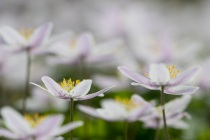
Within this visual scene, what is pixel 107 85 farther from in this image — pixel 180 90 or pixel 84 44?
pixel 180 90

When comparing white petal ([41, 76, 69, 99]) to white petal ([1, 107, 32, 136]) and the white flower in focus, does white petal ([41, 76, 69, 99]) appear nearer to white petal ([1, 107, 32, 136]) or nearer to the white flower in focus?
white petal ([1, 107, 32, 136])

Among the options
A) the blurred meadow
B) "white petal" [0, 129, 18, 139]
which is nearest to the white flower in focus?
the blurred meadow

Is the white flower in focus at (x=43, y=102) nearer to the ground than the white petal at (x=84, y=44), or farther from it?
nearer to the ground

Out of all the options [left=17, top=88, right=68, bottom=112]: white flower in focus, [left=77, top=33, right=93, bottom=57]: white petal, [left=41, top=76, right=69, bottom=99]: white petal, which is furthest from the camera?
[left=17, top=88, right=68, bottom=112]: white flower in focus

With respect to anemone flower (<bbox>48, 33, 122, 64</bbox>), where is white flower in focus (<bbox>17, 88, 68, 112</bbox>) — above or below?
below

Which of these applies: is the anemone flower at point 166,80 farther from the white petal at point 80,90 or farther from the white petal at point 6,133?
the white petal at point 6,133

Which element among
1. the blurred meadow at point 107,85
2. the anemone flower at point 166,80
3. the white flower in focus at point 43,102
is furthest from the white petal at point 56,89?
the white flower in focus at point 43,102

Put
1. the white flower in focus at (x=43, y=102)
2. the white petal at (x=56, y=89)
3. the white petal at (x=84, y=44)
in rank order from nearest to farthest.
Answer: the white petal at (x=56, y=89) → the white petal at (x=84, y=44) → the white flower in focus at (x=43, y=102)

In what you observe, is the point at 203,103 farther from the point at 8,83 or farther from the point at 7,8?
the point at 7,8

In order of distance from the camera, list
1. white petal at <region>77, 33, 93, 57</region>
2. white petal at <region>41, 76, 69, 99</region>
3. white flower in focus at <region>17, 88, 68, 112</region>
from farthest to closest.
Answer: white flower in focus at <region>17, 88, 68, 112</region> < white petal at <region>77, 33, 93, 57</region> < white petal at <region>41, 76, 69, 99</region>
